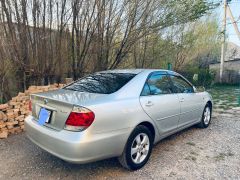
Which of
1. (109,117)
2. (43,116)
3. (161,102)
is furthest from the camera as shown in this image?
(161,102)

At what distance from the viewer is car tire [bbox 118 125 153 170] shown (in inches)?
114

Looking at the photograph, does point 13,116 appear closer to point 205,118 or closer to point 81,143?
point 81,143

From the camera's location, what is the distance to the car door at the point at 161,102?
3198 millimetres

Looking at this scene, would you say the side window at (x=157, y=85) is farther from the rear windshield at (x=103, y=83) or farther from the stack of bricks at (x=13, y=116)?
the stack of bricks at (x=13, y=116)

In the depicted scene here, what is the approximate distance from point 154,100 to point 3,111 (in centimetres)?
313

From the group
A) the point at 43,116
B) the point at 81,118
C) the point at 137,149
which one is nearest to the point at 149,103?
the point at 137,149

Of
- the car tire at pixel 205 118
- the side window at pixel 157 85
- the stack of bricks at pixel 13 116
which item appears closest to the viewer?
the side window at pixel 157 85

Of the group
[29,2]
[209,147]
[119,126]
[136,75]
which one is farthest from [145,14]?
[119,126]

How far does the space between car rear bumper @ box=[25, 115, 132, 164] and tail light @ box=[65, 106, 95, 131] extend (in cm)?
6

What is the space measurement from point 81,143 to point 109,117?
46cm

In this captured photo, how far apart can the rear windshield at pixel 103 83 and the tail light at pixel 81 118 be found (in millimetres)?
571

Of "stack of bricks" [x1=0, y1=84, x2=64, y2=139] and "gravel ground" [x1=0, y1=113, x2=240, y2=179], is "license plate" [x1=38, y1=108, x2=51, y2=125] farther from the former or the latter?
"stack of bricks" [x1=0, y1=84, x2=64, y2=139]

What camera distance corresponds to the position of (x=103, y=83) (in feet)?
10.8

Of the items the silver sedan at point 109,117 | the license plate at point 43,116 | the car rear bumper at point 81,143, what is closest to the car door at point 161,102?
the silver sedan at point 109,117
